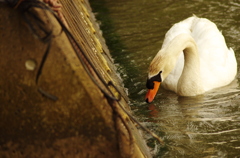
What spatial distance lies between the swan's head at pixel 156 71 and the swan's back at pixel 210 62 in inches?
25.9

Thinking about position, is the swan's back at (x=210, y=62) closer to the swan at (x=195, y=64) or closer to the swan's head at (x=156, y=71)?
the swan at (x=195, y=64)

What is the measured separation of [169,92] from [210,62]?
865mm

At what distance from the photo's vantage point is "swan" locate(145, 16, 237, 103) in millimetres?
6957

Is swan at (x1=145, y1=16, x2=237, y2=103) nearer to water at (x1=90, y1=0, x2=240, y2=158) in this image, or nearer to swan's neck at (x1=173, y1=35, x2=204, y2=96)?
swan's neck at (x1=173, y1=35, x2=204, y2=96)

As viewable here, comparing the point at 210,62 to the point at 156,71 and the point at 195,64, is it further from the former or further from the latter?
the point at 156,71

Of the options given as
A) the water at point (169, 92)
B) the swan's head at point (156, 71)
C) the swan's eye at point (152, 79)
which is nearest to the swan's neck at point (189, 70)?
the water at point (169, 92)

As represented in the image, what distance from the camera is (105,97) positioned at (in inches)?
144

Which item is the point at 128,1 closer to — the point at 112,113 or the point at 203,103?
the point at 203,103

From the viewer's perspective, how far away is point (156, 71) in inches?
261

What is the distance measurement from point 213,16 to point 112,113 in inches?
306

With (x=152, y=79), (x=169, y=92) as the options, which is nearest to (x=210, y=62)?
(x=169, y=92)

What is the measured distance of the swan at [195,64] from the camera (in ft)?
22.8

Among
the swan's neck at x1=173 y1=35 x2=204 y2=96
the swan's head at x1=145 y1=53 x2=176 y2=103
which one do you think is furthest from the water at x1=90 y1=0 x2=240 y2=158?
the swan's head at x1=145 y1=53 x2=176 y2=103

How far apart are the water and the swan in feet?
0.51
